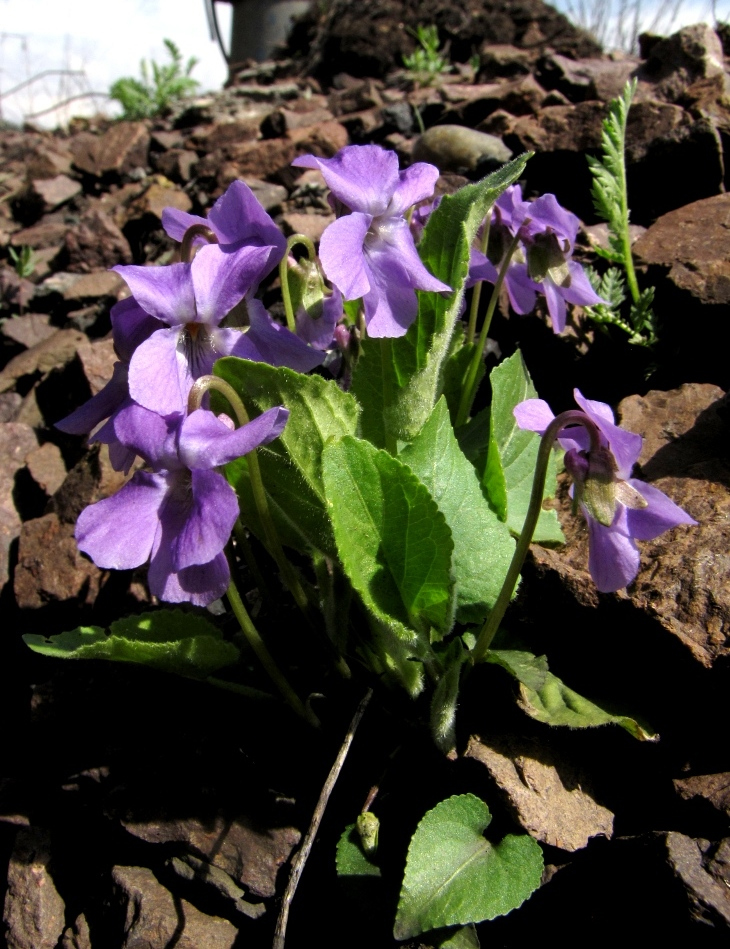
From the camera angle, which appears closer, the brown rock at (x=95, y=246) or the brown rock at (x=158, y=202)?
the brown rock at (x=95, y=246)

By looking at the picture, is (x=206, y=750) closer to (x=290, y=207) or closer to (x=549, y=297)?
(x=549, y=297)

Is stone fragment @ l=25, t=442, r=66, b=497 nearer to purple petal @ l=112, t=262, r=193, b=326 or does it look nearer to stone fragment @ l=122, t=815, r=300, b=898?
stone fragment @ l=122, t=815, r=300, b=898

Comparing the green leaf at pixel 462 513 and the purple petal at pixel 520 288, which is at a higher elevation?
the purple petal at pixel 520 288

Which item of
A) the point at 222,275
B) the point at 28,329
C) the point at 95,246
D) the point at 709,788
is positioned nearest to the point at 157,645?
the point at 222,275

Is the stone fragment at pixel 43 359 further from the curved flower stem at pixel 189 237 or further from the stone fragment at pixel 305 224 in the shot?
the curved flower stem at pixel 189 237

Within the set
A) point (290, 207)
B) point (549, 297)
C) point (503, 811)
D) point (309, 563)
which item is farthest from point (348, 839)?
point (290, 207)

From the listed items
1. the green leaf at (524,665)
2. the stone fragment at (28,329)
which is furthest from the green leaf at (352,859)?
the stone fragment at (28,329)

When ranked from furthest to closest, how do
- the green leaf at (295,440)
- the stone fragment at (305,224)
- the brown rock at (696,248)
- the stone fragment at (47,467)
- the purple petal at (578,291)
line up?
the stone fragment at (305,224)
the stone fragment at (47,467)
the brown rock at (696,248)
the purple petal at (578,291)
the green leaf at (295,440)

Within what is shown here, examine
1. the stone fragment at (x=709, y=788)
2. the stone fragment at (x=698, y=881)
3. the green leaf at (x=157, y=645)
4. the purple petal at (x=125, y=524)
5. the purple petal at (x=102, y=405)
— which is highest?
the purple petal at (x=102, y=405)
